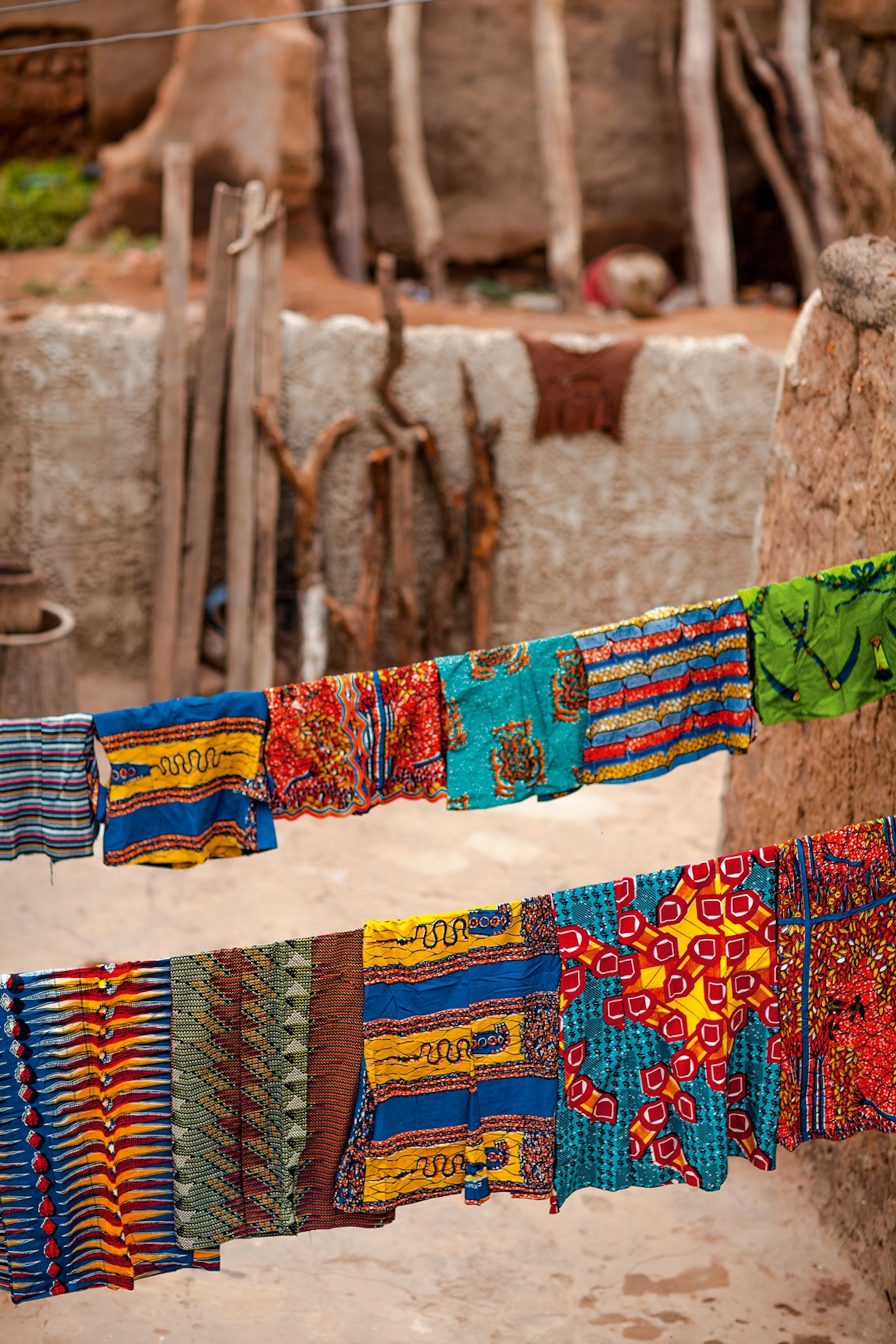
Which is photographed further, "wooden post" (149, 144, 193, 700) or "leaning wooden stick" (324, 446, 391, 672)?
"leaning wooden stick" (324, 446, 391, 672)

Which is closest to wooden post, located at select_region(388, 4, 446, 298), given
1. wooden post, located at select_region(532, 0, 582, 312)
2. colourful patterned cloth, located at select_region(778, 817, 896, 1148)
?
wooden post, located at select_region(532, 0, 582, 312)

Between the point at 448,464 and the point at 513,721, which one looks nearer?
the point at 513,721

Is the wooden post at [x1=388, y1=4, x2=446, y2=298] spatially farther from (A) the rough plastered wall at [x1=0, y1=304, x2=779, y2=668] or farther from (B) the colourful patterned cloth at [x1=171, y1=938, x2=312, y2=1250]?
(B) the colourful patterned cloth at [x1=171, y1=938, x2=312, y2=1250]

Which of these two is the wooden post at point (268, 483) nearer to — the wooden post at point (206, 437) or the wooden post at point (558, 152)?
the wooden post at point (206, 437)

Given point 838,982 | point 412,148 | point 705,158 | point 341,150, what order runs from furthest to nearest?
point 705,158, point 341,150, point 412,148, point 838,982

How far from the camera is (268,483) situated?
6754mm

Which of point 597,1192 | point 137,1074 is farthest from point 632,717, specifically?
point 597,1192

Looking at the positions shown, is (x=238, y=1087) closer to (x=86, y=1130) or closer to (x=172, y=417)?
(x=86, y=1130)

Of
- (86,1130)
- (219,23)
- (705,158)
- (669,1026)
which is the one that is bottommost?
(86,1130)

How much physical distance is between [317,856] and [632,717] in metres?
2.89

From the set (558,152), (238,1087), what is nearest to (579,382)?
(558,152)

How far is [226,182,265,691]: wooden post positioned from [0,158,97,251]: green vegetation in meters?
1.93

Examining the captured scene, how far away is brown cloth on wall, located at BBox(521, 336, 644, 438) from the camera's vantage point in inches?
269

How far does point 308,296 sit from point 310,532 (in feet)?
5.06
